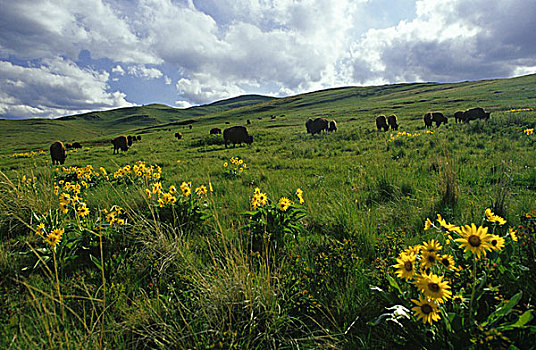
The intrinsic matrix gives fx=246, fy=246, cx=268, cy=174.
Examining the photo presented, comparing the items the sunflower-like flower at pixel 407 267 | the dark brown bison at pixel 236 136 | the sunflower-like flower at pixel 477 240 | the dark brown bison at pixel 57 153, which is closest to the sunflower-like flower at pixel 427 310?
the sunflower-like flower at pixel 407 267

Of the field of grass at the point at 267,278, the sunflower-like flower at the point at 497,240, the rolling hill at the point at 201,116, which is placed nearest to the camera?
the sunflower-like flower at the point at 497,240

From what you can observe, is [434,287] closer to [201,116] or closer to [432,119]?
[432,119]

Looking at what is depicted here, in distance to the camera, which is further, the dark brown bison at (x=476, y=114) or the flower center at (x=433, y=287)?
the dark brown bison at (x=476, y=114)

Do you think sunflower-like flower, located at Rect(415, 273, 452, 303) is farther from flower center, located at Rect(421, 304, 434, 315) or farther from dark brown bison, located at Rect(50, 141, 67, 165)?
dark brown bison, located at Rect(50, 141, 67, 165)

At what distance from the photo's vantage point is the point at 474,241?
4.70 ft

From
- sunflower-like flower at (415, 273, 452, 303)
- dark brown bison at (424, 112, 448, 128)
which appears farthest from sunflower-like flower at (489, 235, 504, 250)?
dark brown bison at (424, 112, 448, 128)

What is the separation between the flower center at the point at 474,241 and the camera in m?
1.42

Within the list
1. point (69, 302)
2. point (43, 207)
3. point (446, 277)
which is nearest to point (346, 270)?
point (446, 277)

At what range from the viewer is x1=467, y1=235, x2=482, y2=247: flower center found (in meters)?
1.42

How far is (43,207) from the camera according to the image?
4.31 metres

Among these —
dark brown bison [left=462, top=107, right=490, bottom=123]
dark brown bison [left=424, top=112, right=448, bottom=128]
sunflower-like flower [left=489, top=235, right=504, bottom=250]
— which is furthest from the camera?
dark brown bison [left=424, top=112, right=448, bottom=128]

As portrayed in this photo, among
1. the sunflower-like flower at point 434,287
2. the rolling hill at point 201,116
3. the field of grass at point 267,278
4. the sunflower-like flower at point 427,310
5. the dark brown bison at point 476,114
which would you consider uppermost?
the rolling hill at point 201,116

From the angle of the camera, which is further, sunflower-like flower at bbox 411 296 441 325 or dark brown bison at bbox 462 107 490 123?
dark brown bison at bbox 462 107 490 123

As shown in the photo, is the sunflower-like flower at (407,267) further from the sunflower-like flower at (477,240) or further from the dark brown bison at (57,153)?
the dark brown bison at (57,153)
